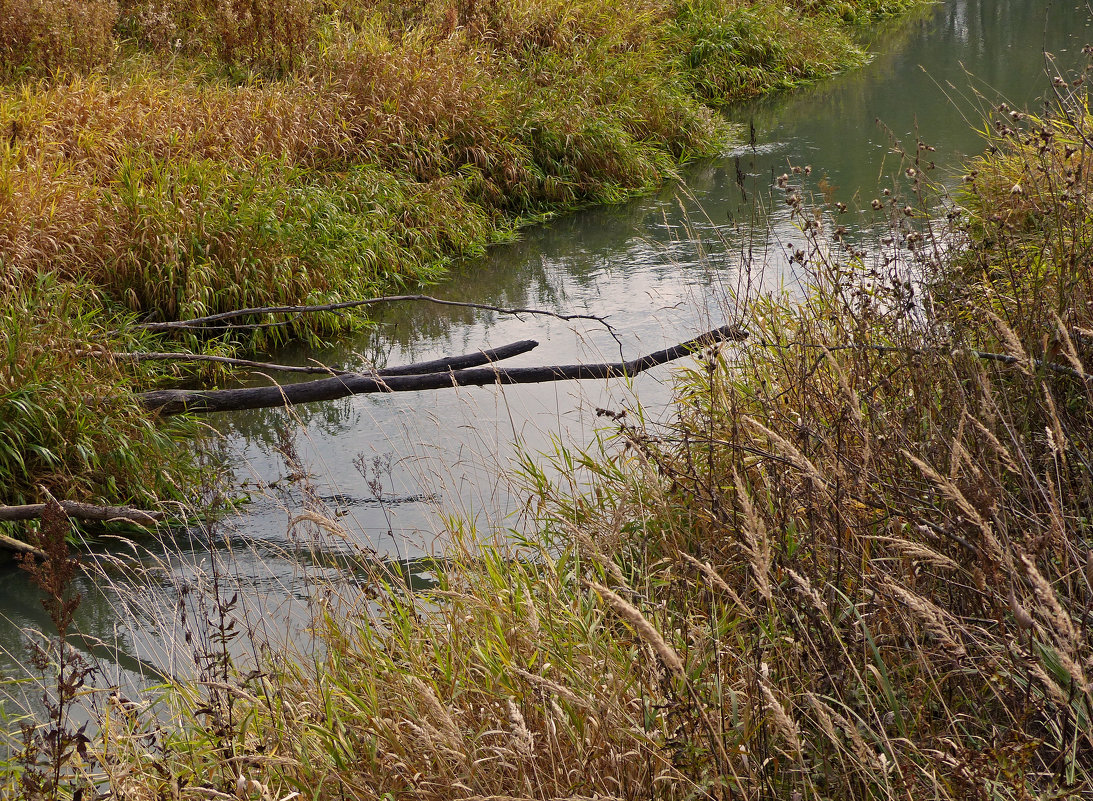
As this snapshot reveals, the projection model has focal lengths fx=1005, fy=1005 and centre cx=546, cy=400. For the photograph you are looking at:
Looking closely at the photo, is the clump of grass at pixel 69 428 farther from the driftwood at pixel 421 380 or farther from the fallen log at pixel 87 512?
the driftwood at pixel 421 380

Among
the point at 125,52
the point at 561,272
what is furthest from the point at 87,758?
the point at 125,52

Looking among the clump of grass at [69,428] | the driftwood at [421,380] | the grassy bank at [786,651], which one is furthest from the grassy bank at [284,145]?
the grassy bank at [786,651]

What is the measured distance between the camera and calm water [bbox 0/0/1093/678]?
145 inches

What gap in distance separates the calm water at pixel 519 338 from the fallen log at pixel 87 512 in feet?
0.66

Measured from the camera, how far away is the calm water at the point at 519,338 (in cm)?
369

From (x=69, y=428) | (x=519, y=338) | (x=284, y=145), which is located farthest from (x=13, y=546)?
(x=284, y=145)

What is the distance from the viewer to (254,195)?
6762 mm

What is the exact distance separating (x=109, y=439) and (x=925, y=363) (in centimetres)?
345

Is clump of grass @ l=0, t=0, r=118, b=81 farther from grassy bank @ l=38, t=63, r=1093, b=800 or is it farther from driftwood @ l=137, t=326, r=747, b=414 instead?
grassy bank @ l=38, t=63, r=1093, b=800

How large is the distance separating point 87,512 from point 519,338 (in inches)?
110

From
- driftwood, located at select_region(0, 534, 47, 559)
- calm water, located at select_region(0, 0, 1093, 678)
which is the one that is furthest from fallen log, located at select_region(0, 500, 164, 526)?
calm water, located at select_region(0, 0, 1093, 678)

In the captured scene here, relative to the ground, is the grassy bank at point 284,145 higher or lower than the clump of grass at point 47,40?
lower

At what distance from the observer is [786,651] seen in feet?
7.39

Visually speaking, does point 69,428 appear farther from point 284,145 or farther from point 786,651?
point 284,145
